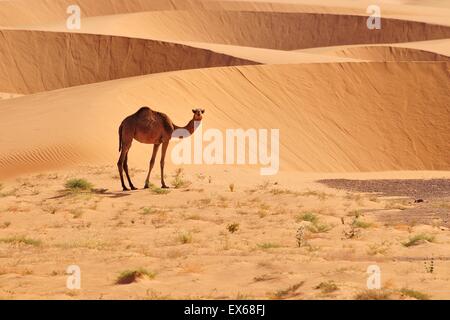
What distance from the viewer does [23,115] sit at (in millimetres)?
30531

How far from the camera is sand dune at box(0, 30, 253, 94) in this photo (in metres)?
50.2

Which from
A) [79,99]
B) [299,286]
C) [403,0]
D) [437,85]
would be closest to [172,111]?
[79,99]

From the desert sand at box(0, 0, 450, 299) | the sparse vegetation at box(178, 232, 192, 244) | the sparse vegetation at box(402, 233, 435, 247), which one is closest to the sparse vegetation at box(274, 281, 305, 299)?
the desert sand at box(0, 0, 450, 299)

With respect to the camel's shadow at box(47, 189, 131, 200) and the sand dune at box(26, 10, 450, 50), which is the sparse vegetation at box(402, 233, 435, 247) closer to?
the camel's shadow at box(47, 189, 131, 200)

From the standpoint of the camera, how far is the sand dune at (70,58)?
1976 inches

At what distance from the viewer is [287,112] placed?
3625 centimetres

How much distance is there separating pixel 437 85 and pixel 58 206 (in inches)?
1015

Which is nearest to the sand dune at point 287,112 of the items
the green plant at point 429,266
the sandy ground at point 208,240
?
the sandy ground at point 208,240

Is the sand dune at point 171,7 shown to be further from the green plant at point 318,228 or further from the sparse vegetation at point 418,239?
the sparse vegetation at point 418,239

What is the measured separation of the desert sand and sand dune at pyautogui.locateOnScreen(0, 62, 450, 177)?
8 cm

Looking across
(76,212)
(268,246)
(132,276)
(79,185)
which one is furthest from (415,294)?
(79,185)

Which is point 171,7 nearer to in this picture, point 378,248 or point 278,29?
point 278,29

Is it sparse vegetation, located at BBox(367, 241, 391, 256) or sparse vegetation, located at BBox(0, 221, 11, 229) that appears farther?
sparse vegetation, located at BBox(0, 221, 11, 229)
